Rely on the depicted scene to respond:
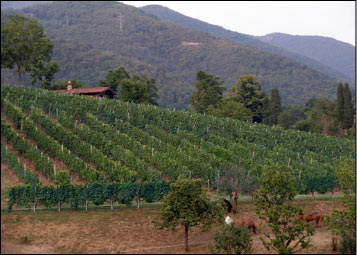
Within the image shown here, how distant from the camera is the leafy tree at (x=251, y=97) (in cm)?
7756

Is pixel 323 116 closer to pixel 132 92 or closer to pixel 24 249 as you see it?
pixel 132 92

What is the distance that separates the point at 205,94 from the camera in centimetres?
7069

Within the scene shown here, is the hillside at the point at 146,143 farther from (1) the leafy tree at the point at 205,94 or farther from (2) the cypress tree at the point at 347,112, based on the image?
(2) the cypress tree at the point at 347,112

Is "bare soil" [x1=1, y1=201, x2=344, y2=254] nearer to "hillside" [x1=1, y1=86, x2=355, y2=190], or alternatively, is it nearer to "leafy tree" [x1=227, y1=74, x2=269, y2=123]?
"hillside" [x1=1, y1=86, x2=355, y2=190]

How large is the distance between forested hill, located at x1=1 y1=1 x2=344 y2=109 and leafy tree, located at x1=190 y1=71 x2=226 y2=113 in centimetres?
2480

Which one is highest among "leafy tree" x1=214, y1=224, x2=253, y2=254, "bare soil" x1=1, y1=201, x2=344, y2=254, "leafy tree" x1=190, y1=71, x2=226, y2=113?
"leafy tree" x1=190, y1=71, x2=226, y2=113

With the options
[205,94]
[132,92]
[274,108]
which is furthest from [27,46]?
[274,108]

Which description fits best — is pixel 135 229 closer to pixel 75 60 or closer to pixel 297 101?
pixel 75 60

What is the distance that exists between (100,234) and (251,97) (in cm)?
6173

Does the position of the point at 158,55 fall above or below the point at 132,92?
above

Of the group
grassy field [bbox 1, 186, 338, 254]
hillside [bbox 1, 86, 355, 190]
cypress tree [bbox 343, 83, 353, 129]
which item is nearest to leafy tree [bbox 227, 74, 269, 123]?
cypress tree [bbox 343, 83, 353, 129]

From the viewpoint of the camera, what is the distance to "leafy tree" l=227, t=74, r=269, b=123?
Answer: 77.6m

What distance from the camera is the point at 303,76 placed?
141m

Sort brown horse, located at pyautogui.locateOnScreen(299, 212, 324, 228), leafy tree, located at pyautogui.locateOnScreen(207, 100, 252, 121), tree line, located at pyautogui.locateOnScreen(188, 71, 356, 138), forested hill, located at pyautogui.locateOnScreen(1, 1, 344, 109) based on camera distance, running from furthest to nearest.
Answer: forested hill, located at pyautogui.locateOnScreen(1, 1, 344, 109) → tree line, located at pyautogui.locateOnScreen(188, 71, 356, 138) → leafy tree, located at pyautogui.locateOnScreen(207, 100, 252, 121) → brown horse, located at pyautogui.locateOnScreen(299, 212, 324, 228)
